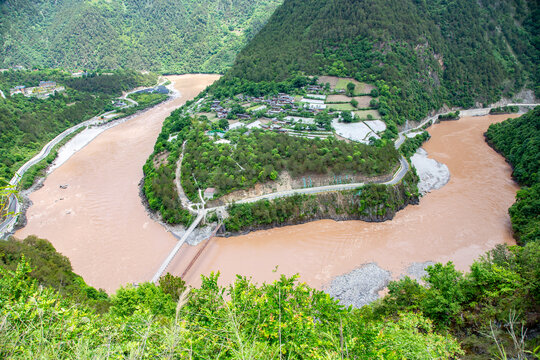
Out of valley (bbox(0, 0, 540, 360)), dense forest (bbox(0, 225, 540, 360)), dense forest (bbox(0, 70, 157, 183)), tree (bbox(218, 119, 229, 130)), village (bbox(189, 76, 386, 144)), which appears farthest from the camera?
dense forest (bbox(0, 70, 157, 183))

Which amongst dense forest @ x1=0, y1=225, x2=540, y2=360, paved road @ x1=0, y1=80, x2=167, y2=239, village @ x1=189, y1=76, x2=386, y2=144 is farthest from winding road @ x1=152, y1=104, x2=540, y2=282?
paved road @ x1=0, y1=80, x2=167, y2=239

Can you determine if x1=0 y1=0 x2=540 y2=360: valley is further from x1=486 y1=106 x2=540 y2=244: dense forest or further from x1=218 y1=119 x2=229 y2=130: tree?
x1=218 y1=119 x2=229 y2=130: tree

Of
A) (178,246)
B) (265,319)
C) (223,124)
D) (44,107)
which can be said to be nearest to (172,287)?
(178,246)

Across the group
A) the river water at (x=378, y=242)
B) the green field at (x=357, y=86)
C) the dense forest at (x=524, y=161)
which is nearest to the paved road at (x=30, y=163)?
the river water at (x=378, y=242)

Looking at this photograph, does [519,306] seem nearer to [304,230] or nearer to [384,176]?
[304,230]

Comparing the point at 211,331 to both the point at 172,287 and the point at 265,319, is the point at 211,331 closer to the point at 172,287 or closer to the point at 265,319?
the point at 265,319
